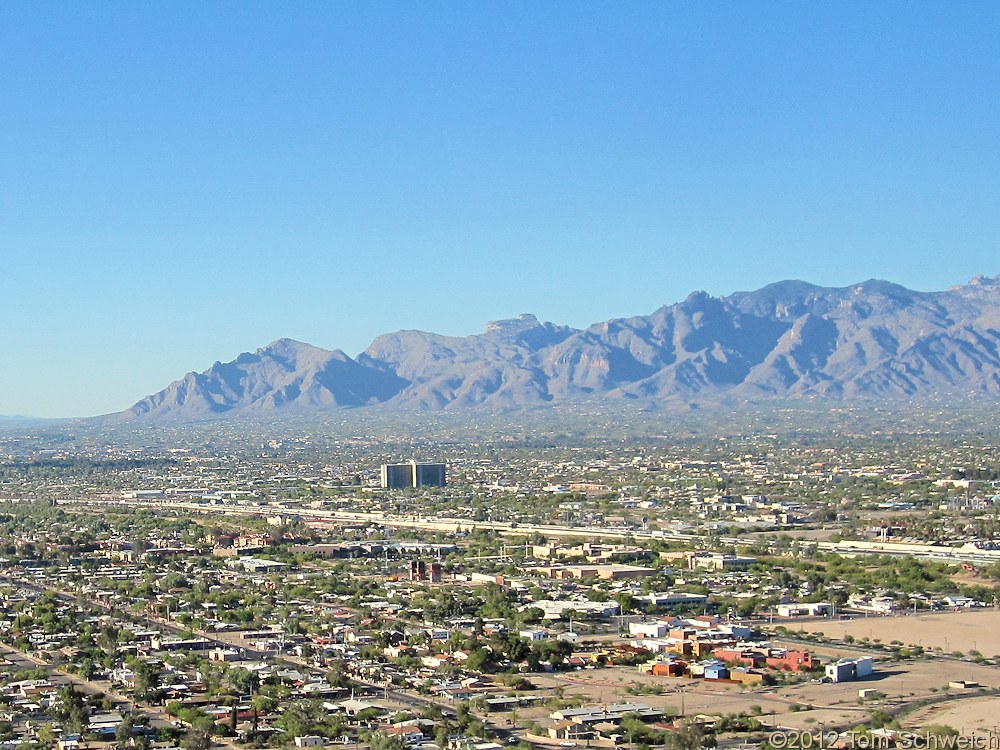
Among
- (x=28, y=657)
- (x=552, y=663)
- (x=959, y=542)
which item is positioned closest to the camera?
(x=552, y=663)

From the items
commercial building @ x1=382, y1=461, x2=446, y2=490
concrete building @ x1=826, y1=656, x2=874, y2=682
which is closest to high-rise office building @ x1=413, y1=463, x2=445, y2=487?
commercial building @ x1=382, y1=461, x2=446, y2=490

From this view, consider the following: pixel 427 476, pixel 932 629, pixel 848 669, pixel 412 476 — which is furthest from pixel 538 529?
pixel 848 669

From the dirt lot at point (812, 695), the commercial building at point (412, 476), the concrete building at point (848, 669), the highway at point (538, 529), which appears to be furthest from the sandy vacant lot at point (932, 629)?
the commercial building at point (412, 476)

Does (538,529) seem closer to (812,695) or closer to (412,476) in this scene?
(412,476)

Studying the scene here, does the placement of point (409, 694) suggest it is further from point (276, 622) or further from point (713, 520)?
point (713, 520)

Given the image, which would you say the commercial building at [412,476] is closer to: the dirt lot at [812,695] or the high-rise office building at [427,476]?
the high-rise office building at [427,476]

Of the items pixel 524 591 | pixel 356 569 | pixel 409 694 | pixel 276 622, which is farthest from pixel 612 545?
pixel 409 694

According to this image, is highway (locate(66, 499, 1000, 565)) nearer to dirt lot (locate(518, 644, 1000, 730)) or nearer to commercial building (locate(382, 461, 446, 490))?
commercial building (locate(382, 461, 446, 490))
